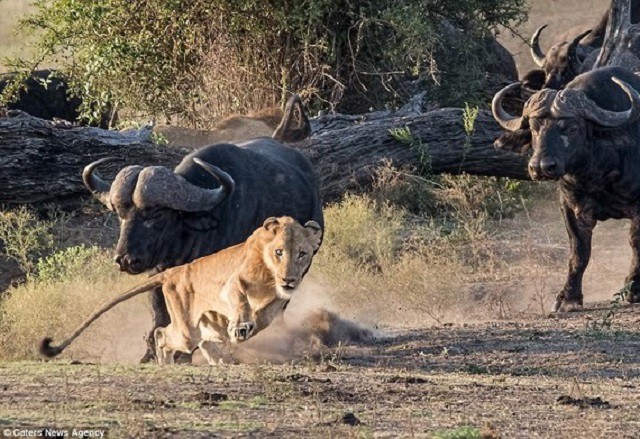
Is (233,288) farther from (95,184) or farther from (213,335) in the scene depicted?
(95,184)

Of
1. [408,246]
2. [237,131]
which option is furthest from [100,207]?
[408,246]

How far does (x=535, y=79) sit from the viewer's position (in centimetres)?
2103

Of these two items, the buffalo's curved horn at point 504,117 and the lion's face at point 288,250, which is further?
the buffalo's curved horn at point 504,117

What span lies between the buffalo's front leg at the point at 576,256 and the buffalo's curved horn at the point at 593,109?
2.53ft

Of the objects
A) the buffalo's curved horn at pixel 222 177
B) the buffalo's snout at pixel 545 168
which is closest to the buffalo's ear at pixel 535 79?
the buffalo's snout at pixel 545 168

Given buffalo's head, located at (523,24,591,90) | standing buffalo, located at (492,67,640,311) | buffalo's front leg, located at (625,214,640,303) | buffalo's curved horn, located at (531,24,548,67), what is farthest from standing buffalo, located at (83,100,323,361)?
buffalo's curved horn, located at (531,24,548,67)

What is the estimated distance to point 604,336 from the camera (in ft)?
35.1

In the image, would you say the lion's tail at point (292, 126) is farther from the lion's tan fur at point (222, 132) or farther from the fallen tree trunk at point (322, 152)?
the fallen tree trunk at point (322, 152)

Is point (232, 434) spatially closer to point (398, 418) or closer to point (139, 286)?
point (398, 418)

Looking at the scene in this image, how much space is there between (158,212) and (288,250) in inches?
59.3

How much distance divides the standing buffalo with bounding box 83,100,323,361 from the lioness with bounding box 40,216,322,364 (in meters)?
0.29

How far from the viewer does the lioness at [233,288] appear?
29.1ft

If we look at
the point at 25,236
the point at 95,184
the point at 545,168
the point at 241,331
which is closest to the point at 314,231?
the point at 241,331

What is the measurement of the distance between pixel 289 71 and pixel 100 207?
3.49 meters
